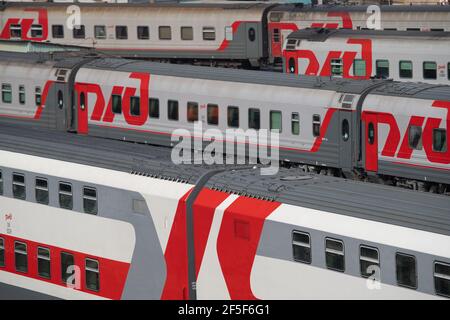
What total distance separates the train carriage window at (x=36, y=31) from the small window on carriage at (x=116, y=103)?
2203 centimetres

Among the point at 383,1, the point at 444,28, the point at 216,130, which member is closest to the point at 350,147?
the point at 216,130

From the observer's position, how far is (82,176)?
23438mm

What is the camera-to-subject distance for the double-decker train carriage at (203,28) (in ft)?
180

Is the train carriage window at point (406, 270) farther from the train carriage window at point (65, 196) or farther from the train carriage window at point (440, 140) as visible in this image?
the train carriage window at point (440, 140)

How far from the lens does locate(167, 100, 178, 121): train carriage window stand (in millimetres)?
37875

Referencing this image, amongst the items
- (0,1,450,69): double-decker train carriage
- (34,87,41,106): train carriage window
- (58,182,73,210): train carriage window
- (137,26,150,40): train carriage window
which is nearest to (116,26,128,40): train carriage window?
(0,1,450,69): double-decker train carriage

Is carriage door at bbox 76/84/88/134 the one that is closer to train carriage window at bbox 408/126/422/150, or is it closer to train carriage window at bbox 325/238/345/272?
train carriage window at bbox 408/126/422/150

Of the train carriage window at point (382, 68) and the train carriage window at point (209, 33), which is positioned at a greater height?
the train carriage window at point (382, 68)

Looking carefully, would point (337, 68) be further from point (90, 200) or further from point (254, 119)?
point (90, 200)

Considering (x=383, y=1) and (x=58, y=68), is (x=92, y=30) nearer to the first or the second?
(x=58, y=68)

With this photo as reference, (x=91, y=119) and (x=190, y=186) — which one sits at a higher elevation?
(x=190, y=186)

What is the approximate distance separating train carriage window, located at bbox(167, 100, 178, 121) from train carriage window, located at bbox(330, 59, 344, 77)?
979 centimetres

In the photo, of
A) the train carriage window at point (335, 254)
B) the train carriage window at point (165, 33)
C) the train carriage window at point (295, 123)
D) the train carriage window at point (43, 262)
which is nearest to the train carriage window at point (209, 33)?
the train carriage window at point (165, 33)

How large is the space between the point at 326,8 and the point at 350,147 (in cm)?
2162
